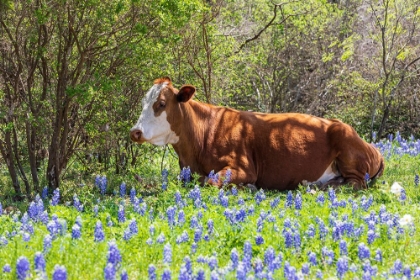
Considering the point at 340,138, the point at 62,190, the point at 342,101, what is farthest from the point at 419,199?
the point at 342,101

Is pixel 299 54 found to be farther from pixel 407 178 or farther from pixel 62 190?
pixel 62 190

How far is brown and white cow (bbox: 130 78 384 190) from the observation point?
888cm

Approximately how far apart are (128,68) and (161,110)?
3.29 ft

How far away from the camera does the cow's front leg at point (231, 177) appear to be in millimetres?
8231

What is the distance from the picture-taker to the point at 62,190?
884cm

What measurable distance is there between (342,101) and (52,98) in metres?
8.79

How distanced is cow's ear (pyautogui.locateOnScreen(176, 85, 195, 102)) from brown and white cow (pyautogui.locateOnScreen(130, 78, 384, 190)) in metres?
0.01

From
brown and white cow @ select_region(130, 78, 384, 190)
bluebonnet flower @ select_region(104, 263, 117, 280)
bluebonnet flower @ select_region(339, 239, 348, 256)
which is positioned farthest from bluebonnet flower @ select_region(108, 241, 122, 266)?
brown and white cow @ select_region(130, 78, 384, 190)

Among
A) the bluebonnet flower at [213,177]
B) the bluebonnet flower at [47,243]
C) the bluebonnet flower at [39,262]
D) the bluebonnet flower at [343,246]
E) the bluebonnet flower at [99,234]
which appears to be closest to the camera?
the bluebonnet flower at [39,262]

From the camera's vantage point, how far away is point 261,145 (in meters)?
9.15

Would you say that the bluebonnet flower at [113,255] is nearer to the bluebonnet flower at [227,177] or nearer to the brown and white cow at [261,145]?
the bluebonnet flower at [227,177]

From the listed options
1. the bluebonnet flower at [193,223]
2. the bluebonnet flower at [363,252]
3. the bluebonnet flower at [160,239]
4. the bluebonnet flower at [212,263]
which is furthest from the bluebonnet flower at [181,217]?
the bluebonnet flower at [363,252]

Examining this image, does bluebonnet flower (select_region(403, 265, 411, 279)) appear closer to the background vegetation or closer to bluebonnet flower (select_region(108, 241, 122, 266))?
bluebonnet flower (select_region(108, 241, 122, 266))

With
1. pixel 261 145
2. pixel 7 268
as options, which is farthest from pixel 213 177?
pixel 7 268
